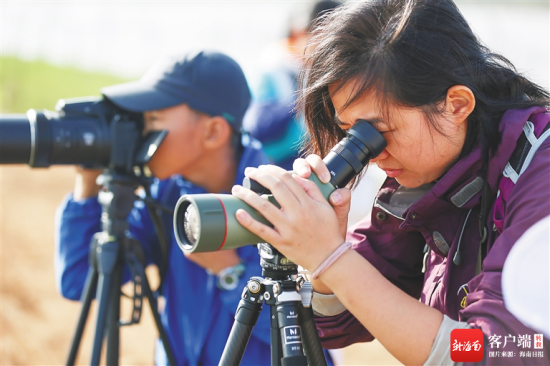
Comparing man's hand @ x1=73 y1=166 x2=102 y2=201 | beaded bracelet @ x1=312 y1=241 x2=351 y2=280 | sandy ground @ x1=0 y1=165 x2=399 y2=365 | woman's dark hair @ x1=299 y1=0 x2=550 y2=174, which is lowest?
sandy ground @ x1=0 y1=165 x2=399 y2=365

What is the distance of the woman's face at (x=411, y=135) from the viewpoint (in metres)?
1.04

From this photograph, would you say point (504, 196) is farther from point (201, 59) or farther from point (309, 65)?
point (201, 59)

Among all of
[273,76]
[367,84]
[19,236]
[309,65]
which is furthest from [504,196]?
[19,236]

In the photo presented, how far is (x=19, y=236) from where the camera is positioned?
503 cm

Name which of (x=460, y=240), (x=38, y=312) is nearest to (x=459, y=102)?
(x=460, y=240)

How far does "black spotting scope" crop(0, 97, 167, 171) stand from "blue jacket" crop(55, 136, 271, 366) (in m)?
0.23

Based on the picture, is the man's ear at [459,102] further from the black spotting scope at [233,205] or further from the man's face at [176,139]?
the man's face at [176,139]

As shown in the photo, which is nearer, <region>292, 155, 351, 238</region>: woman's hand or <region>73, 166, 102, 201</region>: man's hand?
<region>292, 155, 351, 238</region>: woman's hand

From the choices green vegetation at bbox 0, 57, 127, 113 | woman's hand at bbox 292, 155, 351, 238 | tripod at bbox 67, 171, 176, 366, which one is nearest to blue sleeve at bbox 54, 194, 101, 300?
tripod at bbox 67, 171, 176, 366

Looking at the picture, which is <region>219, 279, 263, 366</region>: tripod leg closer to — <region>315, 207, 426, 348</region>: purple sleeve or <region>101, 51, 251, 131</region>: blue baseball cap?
<region>315, 207, 426, 348</region>: purple sleeve

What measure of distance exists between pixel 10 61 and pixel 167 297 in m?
10.3

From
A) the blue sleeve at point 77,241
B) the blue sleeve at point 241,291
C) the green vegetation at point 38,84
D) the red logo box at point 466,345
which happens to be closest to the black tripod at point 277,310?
the red logo box at point 466,345

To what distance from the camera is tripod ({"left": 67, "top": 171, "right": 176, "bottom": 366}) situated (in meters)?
1.62

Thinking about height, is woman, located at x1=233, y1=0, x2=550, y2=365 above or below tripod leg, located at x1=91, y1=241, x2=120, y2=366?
above
